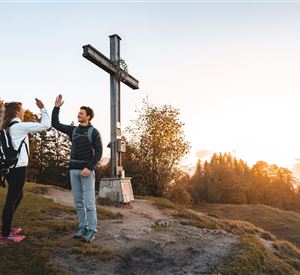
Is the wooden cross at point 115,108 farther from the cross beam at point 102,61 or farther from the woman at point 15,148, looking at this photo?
the woman at point 15,148

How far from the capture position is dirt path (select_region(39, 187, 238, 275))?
5433 mm

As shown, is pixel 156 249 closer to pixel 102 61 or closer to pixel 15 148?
pixel 15 148

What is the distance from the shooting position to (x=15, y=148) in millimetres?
5457

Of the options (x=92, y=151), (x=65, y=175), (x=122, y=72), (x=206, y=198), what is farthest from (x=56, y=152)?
(x=92, y=151)

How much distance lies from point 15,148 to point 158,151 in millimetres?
20853

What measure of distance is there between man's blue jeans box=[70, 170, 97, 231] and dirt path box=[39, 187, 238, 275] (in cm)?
54

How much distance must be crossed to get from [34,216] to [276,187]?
53663 mm

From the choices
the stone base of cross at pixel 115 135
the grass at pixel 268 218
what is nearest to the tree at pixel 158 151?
the grass at pixel 268 218

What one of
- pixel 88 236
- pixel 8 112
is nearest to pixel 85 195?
pixel 88 236

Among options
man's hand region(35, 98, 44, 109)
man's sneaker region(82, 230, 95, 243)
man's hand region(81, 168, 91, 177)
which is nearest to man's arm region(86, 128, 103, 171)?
man's hand region(81, 168, 91, 177)

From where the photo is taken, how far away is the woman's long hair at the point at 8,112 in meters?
5.61

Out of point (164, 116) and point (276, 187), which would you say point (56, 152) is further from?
point (276, 187)

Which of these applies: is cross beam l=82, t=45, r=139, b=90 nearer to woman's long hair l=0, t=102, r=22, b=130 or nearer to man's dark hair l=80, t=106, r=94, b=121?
man's dark hair l=80, t=106, r=94, b=121

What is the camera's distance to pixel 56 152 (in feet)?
130
